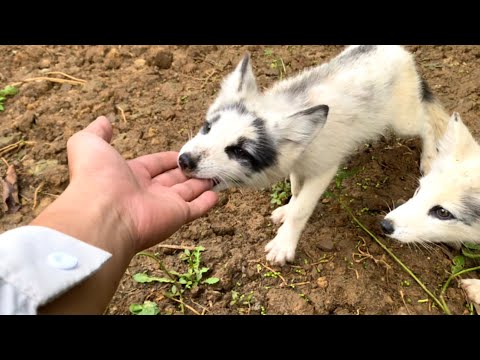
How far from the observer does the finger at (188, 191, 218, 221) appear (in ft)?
10.5

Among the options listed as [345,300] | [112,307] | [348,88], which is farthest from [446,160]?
[112,307]

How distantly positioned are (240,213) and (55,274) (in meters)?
2.39

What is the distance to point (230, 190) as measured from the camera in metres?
4.34

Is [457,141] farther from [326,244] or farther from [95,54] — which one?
[95,54]

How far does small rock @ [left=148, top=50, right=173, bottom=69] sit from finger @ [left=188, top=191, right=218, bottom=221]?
2.62 metres

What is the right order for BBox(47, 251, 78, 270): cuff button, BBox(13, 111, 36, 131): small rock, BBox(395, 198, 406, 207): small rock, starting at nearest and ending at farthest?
BBox(47, 251, 78, 270): cuff button
BBox(395, 198, 406, 207): small rock
BBox(13, 111, 36, 131): small rock

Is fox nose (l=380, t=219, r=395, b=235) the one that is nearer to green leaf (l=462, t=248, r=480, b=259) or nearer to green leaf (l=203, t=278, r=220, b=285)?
green leaf (l=462, t=248, r=480, b=259)

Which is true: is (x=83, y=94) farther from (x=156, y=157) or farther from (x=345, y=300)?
(x=345, y=300)

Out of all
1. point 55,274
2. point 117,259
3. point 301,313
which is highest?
point 55,274

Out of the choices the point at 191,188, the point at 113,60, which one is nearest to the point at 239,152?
the point at 191,188

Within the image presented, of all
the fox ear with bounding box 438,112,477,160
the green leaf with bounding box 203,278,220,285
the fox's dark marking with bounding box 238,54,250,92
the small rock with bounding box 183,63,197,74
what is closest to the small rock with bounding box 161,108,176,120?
the small rock with bounding box 183,63,197,74

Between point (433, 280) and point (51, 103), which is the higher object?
point (51, 103)

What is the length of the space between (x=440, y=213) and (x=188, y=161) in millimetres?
1941

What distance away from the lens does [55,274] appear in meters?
1.94
